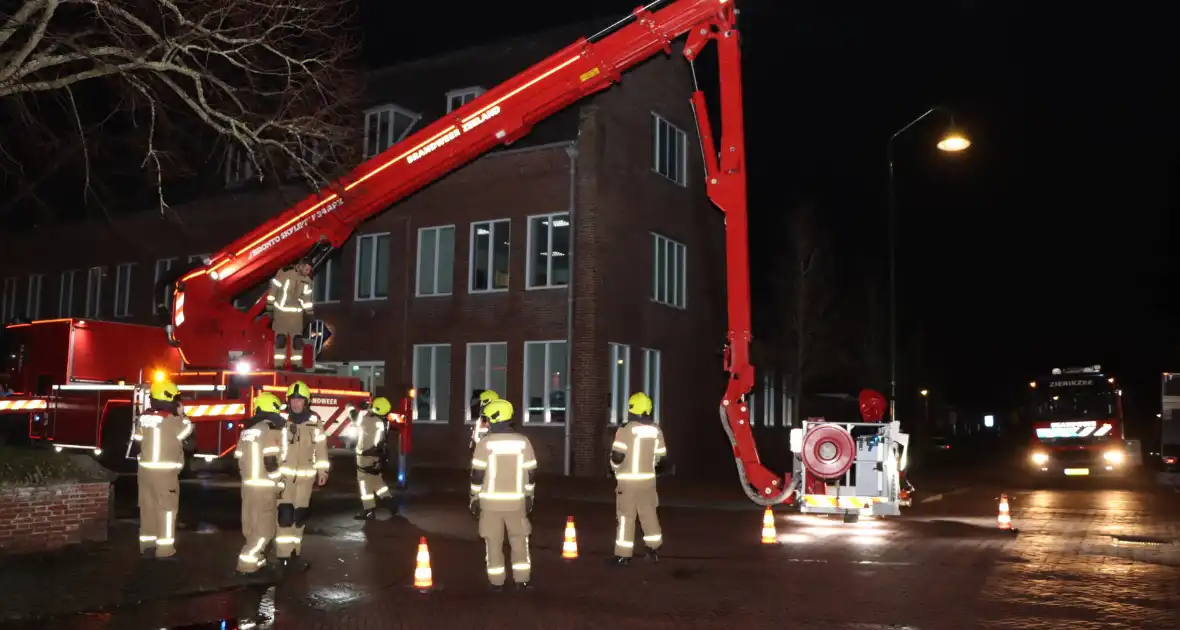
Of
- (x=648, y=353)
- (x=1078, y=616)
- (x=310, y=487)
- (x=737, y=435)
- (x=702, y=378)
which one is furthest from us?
(x=702, y=378)

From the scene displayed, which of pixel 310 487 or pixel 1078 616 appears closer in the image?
pixel 1078 616

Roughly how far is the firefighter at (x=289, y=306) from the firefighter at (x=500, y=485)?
19.7ft

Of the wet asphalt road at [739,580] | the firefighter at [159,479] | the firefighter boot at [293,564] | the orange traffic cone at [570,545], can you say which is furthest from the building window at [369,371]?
the firefighter boot at [293,564]

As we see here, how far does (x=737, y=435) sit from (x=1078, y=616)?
483 cm

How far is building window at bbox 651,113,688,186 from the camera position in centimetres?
2508

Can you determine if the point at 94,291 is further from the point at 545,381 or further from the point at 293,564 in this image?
the point at 293,564

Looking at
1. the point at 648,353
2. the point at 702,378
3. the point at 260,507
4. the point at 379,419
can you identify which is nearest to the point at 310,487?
the point at 260,507

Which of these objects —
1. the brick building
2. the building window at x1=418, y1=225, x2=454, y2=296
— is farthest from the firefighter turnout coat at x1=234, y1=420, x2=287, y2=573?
the building window at x1=418, y1=225, x2=454, y2=296

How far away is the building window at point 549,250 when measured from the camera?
76.3 feet

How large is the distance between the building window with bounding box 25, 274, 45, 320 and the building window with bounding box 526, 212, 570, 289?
64.0 feet

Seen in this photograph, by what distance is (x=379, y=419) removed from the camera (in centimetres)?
1380

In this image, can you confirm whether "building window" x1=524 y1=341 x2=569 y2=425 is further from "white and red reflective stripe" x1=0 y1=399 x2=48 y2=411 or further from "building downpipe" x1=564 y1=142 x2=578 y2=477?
"white and red reflective stripe" x1=0 y1=399 x2=48 y2=411

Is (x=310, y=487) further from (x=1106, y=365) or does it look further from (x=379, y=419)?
(x=1106, y=365)

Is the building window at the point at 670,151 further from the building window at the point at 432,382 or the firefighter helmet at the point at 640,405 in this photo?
the firefighter helmet at the point at 640,405
